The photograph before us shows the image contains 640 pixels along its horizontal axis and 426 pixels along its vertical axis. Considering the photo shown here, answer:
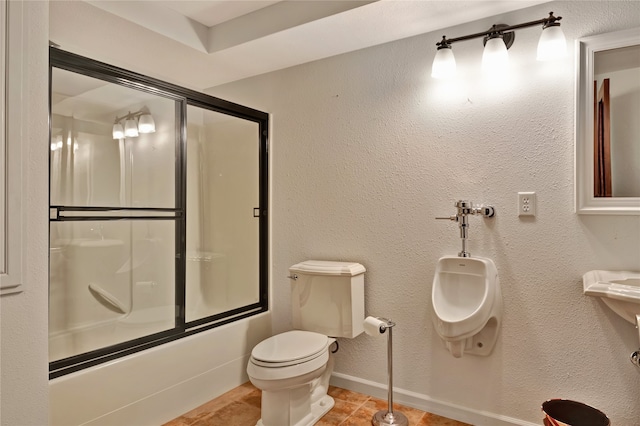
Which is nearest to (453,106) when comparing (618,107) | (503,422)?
(618,107)

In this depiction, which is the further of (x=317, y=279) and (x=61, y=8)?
(x=317, y=279)

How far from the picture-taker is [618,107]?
5.71 feet

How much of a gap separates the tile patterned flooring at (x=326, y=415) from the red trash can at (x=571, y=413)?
0.46 metres

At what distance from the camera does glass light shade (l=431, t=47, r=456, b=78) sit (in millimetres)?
1995

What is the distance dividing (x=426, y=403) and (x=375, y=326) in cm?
57

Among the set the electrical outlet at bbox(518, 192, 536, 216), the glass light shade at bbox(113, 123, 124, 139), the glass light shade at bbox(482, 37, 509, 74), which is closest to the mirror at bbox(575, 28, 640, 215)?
the electrical outlet at bbox(518, 192, 536, 216)

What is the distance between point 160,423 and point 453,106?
2.32 meters

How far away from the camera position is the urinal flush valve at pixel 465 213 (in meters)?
2.02

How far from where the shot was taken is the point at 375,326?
6.89 feet

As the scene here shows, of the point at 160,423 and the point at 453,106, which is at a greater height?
the point at 453,106

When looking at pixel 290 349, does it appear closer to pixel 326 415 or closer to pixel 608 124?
pixel 326 415

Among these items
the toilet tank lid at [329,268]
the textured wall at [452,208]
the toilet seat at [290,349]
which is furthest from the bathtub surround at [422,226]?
the toilet seat at [290,349]

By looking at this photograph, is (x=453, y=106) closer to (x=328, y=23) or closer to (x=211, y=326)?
(x=328, y=23)

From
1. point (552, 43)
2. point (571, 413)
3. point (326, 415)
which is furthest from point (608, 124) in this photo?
point (326, 415)
